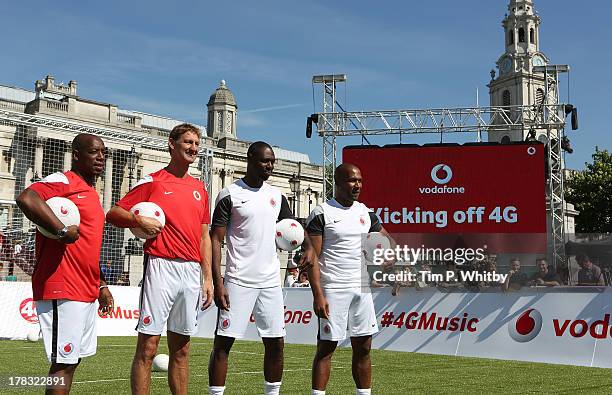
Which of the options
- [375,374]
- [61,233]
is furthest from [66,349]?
[375,374]

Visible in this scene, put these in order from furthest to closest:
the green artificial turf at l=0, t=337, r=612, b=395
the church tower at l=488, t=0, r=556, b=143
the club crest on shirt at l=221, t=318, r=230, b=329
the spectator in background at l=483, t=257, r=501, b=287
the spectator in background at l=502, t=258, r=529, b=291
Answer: the church tower at l=488, t=0, r=556, b=143 → the spectator in background at l=483, t=257, r=501, b=287 → the spectator in background at l=502, t=258, r=529, b=291 → the green artificial turf at l=0, t=337, r=612, b=395 → the club crest on shirt at l=221, t=318, r=230, b=329

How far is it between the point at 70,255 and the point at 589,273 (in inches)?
410

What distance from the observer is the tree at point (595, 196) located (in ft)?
190

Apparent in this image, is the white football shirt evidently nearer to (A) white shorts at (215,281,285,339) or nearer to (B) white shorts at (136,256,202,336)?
(A) white shorts at (215,281,285,339)

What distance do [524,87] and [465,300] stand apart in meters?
87.7

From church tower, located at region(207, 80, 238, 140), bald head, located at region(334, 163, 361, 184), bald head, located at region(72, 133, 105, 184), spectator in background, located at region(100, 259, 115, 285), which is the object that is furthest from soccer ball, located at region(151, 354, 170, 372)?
church tower, located at region(207, 80, 238, 140)

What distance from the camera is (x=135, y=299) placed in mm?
19297

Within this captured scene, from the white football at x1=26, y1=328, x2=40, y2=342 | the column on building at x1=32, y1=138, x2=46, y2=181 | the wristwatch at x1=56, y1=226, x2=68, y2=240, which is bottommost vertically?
the white football at x1=26, y1=328, x2=40, y2=342

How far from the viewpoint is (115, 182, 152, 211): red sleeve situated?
5.32m

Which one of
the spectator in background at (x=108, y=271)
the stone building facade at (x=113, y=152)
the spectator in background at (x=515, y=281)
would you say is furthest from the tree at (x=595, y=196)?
the spectator in background at (x=515, y=281)

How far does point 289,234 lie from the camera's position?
19.2 feet

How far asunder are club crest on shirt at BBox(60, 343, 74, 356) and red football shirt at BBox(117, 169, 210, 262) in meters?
1.00

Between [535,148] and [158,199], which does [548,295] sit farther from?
[535,148]

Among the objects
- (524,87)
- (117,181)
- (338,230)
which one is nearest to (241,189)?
(338,230)
